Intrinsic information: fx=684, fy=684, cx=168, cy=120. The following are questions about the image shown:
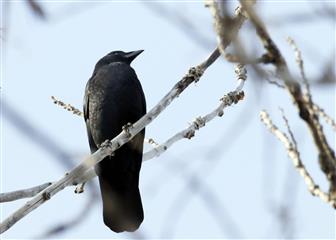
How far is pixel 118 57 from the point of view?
637 centimetres

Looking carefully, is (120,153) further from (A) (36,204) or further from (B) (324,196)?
(B) (324,196)

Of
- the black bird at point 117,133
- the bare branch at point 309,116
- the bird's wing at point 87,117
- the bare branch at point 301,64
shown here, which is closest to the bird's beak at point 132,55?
the black bird at point 117,133

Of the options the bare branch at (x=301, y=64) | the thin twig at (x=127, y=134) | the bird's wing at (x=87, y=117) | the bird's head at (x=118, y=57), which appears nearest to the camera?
the bare branch at (x=301, y=64)

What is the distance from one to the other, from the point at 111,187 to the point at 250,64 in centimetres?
372

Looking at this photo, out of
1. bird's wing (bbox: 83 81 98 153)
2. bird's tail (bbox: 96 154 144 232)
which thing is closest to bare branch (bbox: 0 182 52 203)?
bird's tail (bbox: 96 154 144 232)

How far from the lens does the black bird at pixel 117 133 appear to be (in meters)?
5.20

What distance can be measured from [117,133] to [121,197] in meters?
0.51

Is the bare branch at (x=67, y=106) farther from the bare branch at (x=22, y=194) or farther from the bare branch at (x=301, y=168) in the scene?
the bare branch at (x=301, y=168)

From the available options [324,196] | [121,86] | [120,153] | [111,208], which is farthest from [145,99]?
[324,196]

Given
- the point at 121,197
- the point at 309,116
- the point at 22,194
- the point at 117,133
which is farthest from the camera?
the point at 117,133

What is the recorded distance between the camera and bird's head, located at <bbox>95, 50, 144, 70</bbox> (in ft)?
20.8

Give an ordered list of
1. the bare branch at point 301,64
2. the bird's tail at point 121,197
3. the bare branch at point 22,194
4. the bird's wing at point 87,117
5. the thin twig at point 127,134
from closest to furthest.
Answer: the bare branch at point 301,64
the thin twig at point 127,134
the bare branch at point 22,194
the bird's tail at point 121,197
the bird's wing at point 87,117

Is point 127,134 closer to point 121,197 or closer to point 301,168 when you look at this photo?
point 121,197

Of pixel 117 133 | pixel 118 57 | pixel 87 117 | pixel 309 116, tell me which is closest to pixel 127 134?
pixel 117 133
